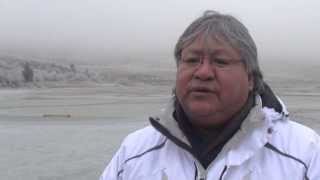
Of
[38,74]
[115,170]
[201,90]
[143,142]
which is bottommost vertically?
[38,74]

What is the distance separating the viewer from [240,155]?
2.59 metres

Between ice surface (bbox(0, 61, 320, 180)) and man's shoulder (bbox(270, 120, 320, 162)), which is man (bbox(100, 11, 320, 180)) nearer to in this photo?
man's shoulder (bbox(270, 120, 320, 162))

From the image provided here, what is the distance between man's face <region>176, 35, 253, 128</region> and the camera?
2.62 metres

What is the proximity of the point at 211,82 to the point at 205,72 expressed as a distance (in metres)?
0.04

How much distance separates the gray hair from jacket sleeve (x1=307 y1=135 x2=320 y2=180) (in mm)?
380

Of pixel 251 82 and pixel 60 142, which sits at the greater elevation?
pixel 251 82

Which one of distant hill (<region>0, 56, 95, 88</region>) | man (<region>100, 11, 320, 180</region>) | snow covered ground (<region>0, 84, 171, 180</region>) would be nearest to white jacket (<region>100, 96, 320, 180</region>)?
man (<region>100, 11, 320, 180</region>)

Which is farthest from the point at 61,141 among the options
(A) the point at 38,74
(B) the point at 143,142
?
(A) the point at 38,74

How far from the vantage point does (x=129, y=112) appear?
28406 millimetres

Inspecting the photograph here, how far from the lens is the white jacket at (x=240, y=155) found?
2.57 m

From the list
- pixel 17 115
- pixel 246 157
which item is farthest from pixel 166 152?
pixel 17 115

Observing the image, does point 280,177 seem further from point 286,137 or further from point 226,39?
point 226,39

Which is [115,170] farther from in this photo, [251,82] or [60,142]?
[60,142]

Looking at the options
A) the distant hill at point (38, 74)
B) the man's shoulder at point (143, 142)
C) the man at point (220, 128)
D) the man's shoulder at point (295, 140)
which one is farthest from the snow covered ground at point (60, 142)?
the distant hill at point (38, 74)
